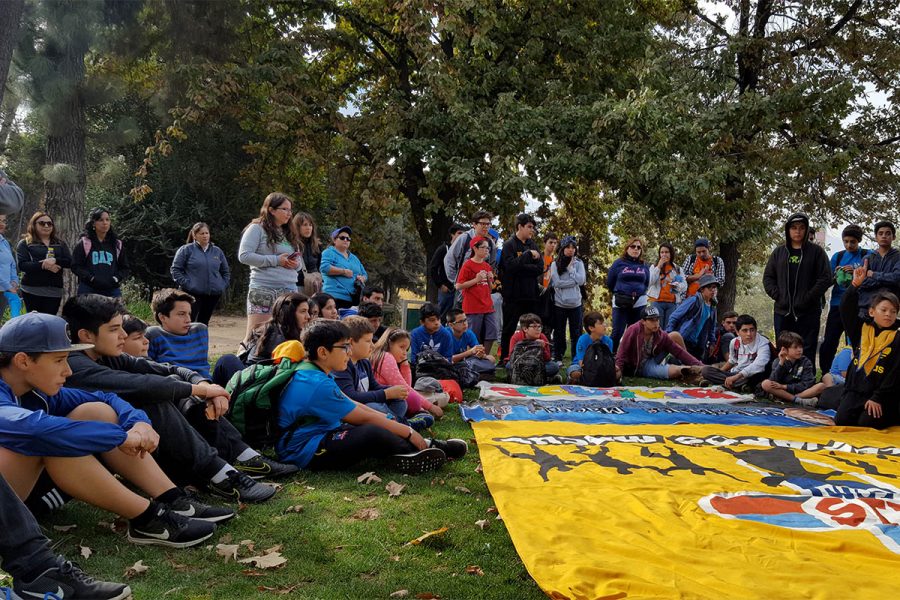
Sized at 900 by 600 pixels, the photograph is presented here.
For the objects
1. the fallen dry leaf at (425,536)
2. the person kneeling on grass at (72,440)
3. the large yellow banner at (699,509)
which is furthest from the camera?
the fallen dry leaf at (425,536)

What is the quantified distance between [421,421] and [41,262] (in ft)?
16.7

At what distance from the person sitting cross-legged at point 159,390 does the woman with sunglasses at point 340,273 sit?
3918 mm

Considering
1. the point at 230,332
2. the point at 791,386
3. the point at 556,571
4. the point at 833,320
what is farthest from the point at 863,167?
the point at 556,571

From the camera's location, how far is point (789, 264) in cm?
830

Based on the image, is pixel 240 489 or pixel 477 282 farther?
pixel 477 282

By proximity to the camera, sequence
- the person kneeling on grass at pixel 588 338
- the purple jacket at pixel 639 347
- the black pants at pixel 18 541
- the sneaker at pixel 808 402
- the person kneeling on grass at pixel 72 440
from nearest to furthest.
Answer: the black pants at pixel 18 541
the person kneeling on grass at pixel 72 440
the sneaker at pixel 808 402
the person kneeling on grass at pixel 588 338
the purple jacket at pixel 639 347

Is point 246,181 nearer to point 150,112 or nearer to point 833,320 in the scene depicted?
point 150,112

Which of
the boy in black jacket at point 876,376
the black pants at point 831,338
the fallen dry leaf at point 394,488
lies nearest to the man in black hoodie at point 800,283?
the black pants at point 831,338

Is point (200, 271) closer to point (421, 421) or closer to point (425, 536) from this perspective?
point (421, 421)

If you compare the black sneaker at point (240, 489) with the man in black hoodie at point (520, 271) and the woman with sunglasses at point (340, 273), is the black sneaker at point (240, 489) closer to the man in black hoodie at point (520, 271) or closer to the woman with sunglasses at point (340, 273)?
the woman with sunglasses at point (340, 273)

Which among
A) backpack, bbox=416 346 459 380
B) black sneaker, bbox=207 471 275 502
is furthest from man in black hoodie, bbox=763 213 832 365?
black sneaker, bbox=207 471 275 502

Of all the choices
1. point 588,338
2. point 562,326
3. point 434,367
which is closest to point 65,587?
point 434,367

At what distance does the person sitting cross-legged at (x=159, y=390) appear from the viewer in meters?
3.61

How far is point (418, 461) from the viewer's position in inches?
174
